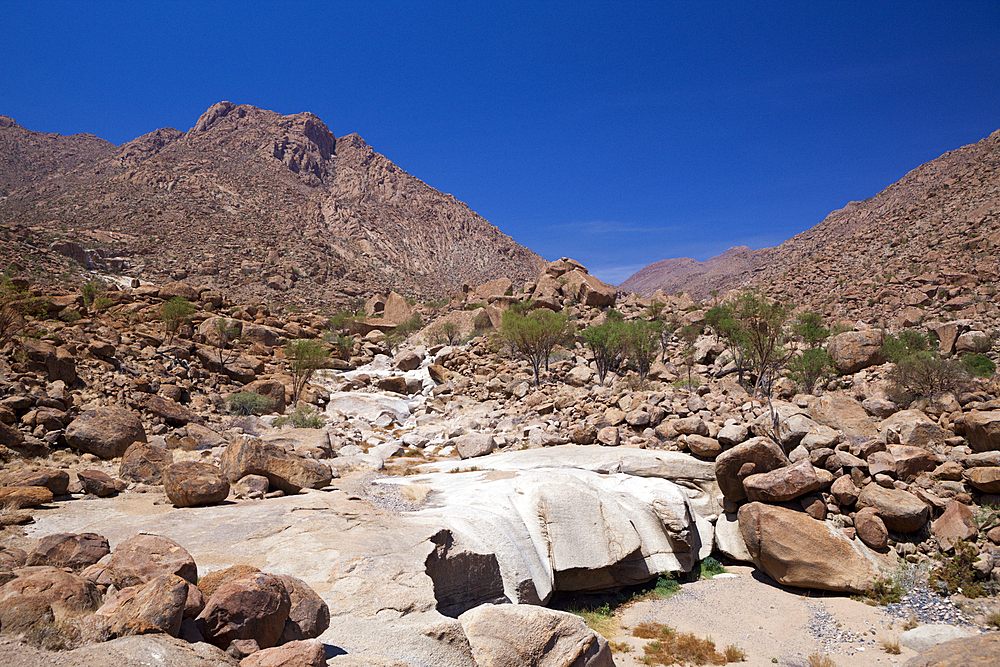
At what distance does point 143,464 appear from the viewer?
862cm

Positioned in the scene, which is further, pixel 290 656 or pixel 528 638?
pixel 528 638

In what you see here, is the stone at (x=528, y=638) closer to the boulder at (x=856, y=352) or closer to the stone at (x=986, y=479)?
the stone at (x=986, y=479)

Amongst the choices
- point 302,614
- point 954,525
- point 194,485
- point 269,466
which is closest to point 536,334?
point 269,466

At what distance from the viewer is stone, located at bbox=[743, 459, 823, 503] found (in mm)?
9953

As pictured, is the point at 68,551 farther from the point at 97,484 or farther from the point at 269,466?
the point at 269,466

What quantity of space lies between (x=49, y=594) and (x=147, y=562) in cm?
106

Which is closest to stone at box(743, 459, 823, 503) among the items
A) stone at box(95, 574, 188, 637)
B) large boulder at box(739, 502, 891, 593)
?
large boulder at box(739, 502, 891, 593)

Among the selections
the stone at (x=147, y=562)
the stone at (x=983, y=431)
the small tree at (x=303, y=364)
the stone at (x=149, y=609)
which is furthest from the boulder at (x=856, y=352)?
A: the stone at (x=149, y=609)

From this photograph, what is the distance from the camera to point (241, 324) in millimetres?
27281

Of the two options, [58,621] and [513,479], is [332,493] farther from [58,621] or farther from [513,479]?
[58,621]

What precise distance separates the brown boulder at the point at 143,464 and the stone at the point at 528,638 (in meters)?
6.58

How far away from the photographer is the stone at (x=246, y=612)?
3.57m

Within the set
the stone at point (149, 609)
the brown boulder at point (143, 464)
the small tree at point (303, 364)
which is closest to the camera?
the stone at point (149, 609)

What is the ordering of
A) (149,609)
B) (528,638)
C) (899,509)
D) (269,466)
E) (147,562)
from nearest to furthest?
(149,609)
(147,562)
(528,638)
(269,466)
(899,509)
